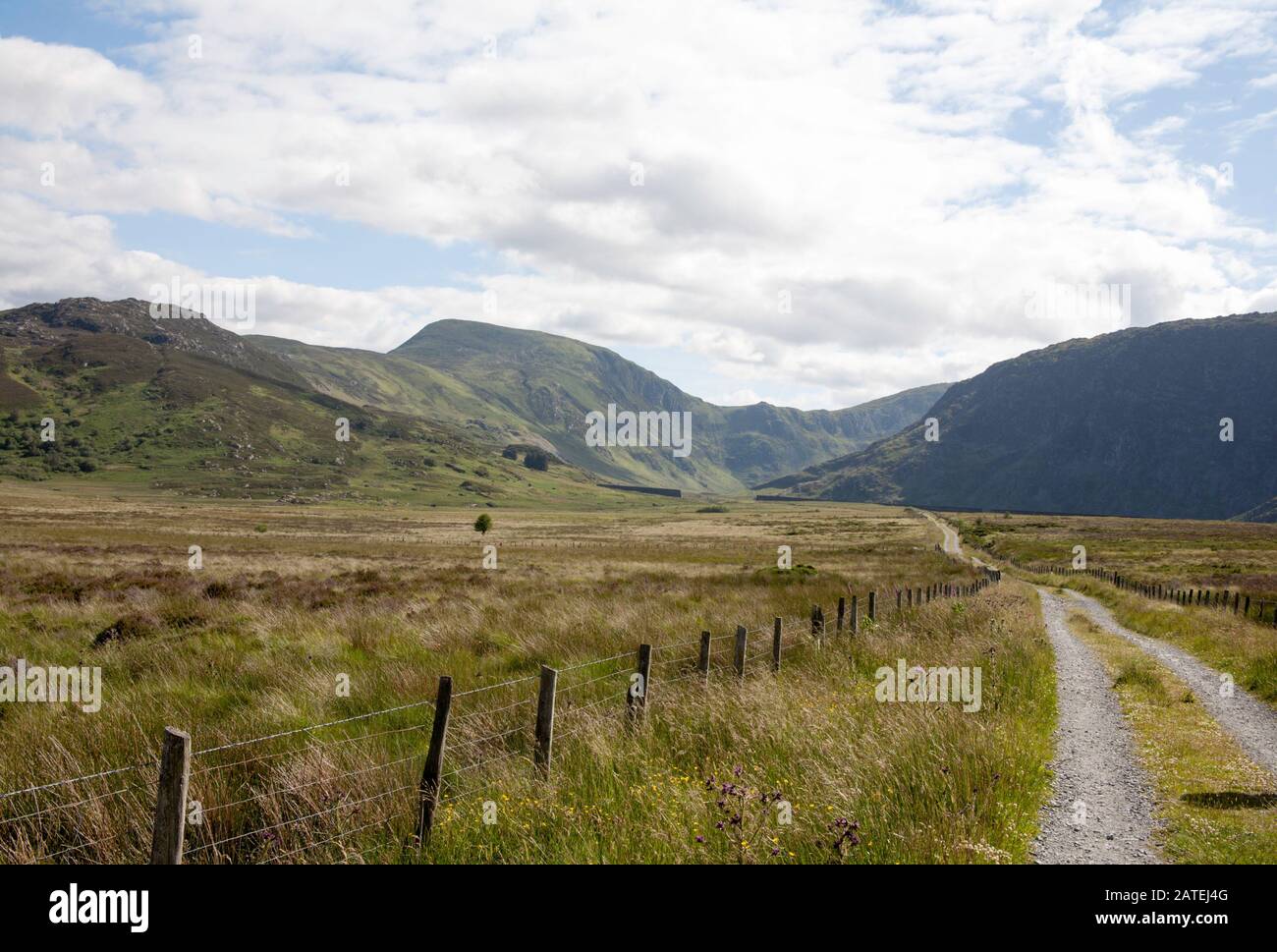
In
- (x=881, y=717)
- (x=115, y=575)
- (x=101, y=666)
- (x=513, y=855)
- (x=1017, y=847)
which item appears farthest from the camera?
(x=115, y=575)

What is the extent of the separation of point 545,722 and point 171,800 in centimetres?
327

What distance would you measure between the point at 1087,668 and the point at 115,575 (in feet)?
95.4

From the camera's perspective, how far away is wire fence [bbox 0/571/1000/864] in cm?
573

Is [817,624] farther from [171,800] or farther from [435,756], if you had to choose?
[171,800]

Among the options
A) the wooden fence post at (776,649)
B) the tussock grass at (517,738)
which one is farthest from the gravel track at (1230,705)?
the wooden fence post at (776,649)

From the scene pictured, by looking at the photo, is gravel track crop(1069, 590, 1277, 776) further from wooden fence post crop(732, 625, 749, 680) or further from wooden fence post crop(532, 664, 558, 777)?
wooden fence post crop(532, 664, 558, 777)

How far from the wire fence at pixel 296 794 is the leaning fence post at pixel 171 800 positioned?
11 mm

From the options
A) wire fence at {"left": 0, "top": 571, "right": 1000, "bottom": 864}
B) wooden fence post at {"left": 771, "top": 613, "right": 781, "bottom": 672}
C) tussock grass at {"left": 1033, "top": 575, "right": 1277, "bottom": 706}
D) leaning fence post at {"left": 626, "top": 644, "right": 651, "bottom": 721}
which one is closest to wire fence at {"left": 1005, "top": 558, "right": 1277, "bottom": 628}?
tussock grass at {"left": 1033, "top": 575, "right": 1277, "bottom": 706}

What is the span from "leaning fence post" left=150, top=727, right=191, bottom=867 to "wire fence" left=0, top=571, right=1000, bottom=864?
1cm

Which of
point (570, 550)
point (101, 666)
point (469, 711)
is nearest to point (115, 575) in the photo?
point (101, 666)

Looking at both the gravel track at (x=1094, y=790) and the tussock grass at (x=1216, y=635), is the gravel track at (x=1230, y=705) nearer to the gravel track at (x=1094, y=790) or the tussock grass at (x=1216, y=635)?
the tussock grass at (x=1216, y=635)

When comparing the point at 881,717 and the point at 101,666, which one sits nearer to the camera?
the point at 881,717
